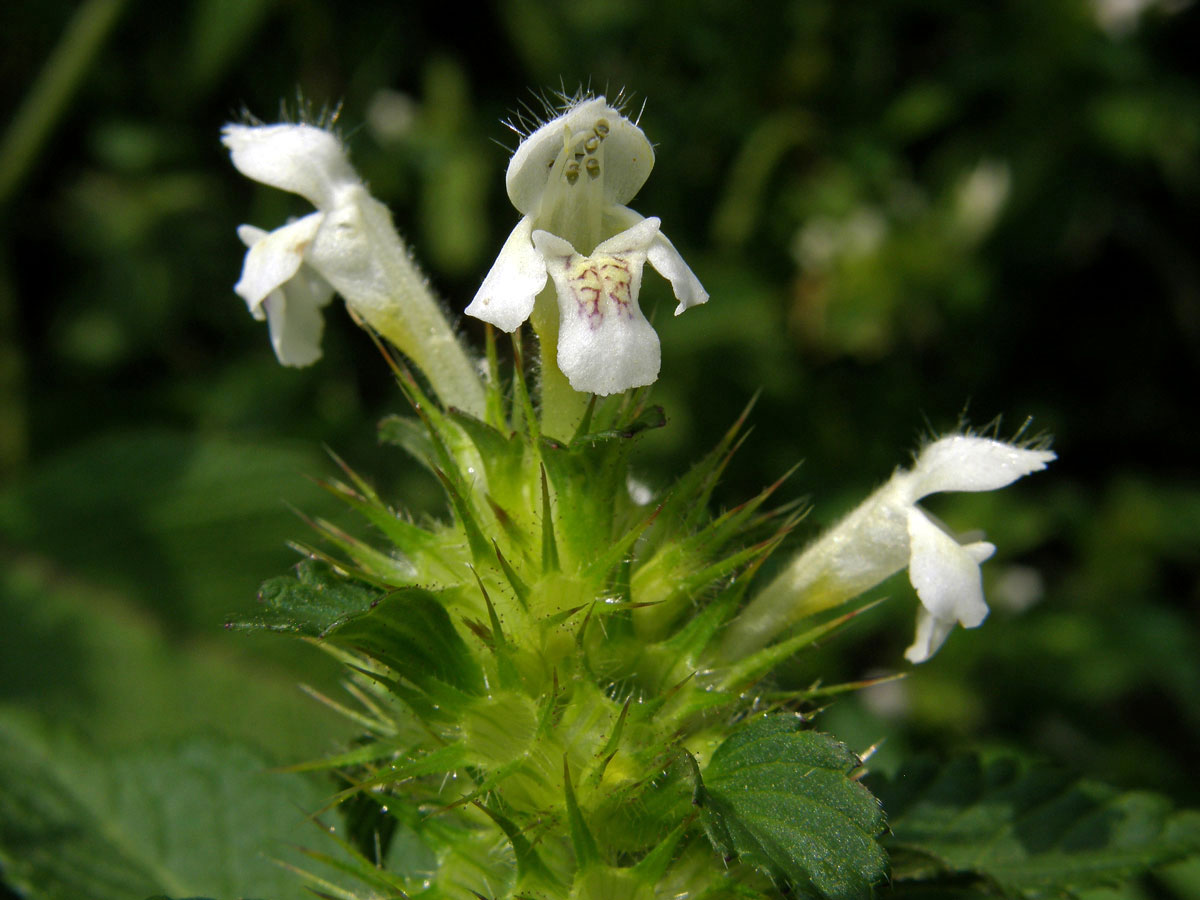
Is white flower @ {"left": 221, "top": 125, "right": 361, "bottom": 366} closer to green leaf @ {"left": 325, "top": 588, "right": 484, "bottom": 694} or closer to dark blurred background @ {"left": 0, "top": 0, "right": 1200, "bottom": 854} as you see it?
green leaf @ {"left": 325, "top": 588, "right": 484, "bottom": 694}

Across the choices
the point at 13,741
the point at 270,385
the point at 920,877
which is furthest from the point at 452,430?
the point at 270,385

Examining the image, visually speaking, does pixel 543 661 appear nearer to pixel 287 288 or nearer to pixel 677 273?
pixel 677 273

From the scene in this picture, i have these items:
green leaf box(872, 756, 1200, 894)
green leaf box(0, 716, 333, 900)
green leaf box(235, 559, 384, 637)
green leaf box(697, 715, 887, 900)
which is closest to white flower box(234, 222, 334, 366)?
green leaf box(235, 559, 384, 637)

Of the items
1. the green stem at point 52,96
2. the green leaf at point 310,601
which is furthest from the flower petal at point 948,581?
the green stem at point 52,96

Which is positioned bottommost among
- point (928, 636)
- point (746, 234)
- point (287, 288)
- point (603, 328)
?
point (928, 636)

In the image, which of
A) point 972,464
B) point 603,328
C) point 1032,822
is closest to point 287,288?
point 603,328

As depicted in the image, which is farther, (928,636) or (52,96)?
(52,96)

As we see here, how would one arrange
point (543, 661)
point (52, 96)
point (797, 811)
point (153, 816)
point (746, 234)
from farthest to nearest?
point (746, 234)
point (52, 96)
point (153, 816)
point (543, 661)
point (797, 811)
